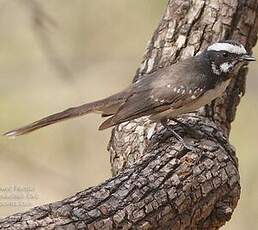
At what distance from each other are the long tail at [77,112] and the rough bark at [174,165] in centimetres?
16

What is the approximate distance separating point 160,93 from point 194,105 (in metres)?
0.23

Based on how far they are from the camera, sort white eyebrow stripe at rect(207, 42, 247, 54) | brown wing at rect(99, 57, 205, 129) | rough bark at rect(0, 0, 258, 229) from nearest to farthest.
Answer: rough bark at rect(0, 0, 258, 229)
brown wing at rect(99, 57, 205, 129)
white eyebrow stripe at rect(207, 42, 247, 54)

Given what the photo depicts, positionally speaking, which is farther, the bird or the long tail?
the long tail

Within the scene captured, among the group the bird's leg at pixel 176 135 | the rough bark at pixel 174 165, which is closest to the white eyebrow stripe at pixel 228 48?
the rough bark at pixel 174 165

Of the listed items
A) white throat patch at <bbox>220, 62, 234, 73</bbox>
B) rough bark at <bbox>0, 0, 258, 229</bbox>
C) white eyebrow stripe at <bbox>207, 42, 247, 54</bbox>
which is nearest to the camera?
rough bark at <bbox>0, 0, 258, 229</bbox>

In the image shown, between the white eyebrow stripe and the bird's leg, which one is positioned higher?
the white eyebrow stripe

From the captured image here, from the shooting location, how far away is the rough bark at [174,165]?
186 inches

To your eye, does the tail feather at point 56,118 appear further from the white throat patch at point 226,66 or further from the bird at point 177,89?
the white throat patch at point 226,66

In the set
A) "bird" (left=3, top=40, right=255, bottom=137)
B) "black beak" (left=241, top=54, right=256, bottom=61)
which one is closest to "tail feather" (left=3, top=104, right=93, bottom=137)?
"bird" (left=3, top=40, right=255, bottom=137)

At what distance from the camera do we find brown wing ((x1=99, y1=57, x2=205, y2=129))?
6.03 m

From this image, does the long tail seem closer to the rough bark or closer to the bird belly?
the rough bark

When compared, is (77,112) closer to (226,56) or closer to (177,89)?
(177,89)

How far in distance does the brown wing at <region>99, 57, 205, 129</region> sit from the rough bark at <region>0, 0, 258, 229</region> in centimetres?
16

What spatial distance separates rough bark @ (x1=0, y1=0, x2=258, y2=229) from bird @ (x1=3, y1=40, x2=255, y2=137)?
144mm
